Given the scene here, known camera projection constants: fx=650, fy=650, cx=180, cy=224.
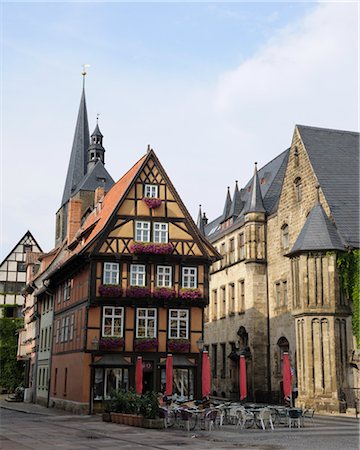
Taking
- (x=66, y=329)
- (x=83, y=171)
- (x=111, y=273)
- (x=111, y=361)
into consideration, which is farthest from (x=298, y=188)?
(x=83, y=171)

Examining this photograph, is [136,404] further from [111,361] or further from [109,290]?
[109,290]

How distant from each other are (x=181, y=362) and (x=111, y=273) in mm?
5388

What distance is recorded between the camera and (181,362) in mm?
30891

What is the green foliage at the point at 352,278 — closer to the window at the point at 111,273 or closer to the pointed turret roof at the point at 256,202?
the pointed turret roof at the point at 256,202

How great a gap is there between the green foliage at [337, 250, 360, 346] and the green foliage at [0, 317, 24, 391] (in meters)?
36.0

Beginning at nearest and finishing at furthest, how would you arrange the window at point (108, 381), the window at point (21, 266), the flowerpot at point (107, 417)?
the flowerpot at point (107, 417)
the window at point (108, 381)
the window at point (21, 266)

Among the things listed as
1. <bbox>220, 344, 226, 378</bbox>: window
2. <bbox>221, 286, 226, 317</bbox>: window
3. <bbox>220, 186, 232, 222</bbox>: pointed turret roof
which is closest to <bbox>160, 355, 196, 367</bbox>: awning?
<bbox>220, 344, 226, 378</bbox>: window

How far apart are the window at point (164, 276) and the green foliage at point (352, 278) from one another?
842 cm

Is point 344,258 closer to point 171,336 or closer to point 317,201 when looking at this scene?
point 317,201

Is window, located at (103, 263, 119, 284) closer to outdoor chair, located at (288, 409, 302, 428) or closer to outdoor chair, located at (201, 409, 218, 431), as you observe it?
outdoor chair, located at (201, 409, 218, 431)

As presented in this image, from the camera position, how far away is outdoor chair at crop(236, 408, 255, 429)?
72.0 ft

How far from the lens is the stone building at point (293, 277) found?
1252 inches

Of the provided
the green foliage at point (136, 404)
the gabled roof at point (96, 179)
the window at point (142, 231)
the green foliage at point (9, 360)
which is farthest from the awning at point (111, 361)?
the gabled roof at point (96, 179)

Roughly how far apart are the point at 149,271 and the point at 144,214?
2.89 meters
